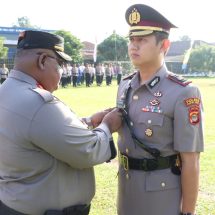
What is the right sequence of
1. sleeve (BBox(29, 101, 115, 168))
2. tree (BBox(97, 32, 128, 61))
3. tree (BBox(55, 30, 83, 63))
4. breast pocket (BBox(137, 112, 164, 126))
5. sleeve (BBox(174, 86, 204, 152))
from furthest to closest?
tree (BBox(97, 32, 128, 61)) < tree (BBox(55, 30, 83, 63)) < breast pocket (BBox(137, 112, 164, 126)) < sleeve (BBox(174, 86, 204, 152)) < sleeve (BBox(29, 101, 115, 168))

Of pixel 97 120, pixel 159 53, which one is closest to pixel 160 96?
pixel 159 53

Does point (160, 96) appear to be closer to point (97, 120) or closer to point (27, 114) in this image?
point (97, 120)

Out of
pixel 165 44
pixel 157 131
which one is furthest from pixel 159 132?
pixel 165 44

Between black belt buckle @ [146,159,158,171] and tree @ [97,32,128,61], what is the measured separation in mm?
48612

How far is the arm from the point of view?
254cm

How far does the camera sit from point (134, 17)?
2.82m

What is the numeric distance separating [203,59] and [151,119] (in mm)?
56914

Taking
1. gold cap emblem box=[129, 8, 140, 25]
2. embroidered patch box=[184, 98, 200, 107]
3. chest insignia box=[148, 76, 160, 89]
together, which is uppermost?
gold cap emblem box=[129, 8, 140, 25]

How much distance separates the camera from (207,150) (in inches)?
286

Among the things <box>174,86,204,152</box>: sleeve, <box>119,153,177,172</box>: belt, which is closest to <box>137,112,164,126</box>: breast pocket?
<box>174,86,204,152</box>: sleeve

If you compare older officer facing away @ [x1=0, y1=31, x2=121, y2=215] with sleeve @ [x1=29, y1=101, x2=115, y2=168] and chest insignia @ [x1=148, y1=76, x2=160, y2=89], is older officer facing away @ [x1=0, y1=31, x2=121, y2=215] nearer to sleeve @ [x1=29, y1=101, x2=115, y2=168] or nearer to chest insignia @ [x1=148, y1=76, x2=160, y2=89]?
sleeve @ [x1=29, y1=101, x2=115, y2=168]

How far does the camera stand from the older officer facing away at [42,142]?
7.43 feet

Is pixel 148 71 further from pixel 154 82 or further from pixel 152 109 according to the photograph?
pixel 152 109

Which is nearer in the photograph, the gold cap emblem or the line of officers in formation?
the gold cap emblem
